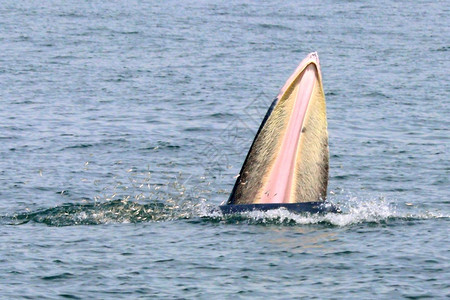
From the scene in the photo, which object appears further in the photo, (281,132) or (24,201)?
(24,201)

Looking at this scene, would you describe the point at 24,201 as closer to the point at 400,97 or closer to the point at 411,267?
the point at 411,267

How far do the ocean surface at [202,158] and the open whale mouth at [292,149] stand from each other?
24.9 inches

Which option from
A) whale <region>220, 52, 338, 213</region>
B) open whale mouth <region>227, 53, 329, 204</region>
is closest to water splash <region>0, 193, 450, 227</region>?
whale <region>220, 52, 338, 213</region>

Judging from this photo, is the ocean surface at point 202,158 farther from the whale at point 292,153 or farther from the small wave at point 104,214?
the whale at point 292,153

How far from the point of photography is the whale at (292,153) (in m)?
19.8

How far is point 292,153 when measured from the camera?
797 inches

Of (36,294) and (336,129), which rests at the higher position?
(336,129)

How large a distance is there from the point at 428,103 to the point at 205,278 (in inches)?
920

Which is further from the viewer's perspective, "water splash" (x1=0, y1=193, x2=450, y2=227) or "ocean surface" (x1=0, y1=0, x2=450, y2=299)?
"water splash" (x1=0, y1=193, x2=450, y2=227)

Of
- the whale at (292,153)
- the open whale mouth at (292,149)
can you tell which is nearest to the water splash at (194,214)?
the whale at (292,153)

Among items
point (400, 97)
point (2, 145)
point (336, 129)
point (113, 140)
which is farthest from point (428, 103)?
point (2, 145)

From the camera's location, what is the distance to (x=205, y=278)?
18.3 meters

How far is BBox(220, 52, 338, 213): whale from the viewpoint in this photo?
19.8 m

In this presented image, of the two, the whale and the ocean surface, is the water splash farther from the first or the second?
the whale
